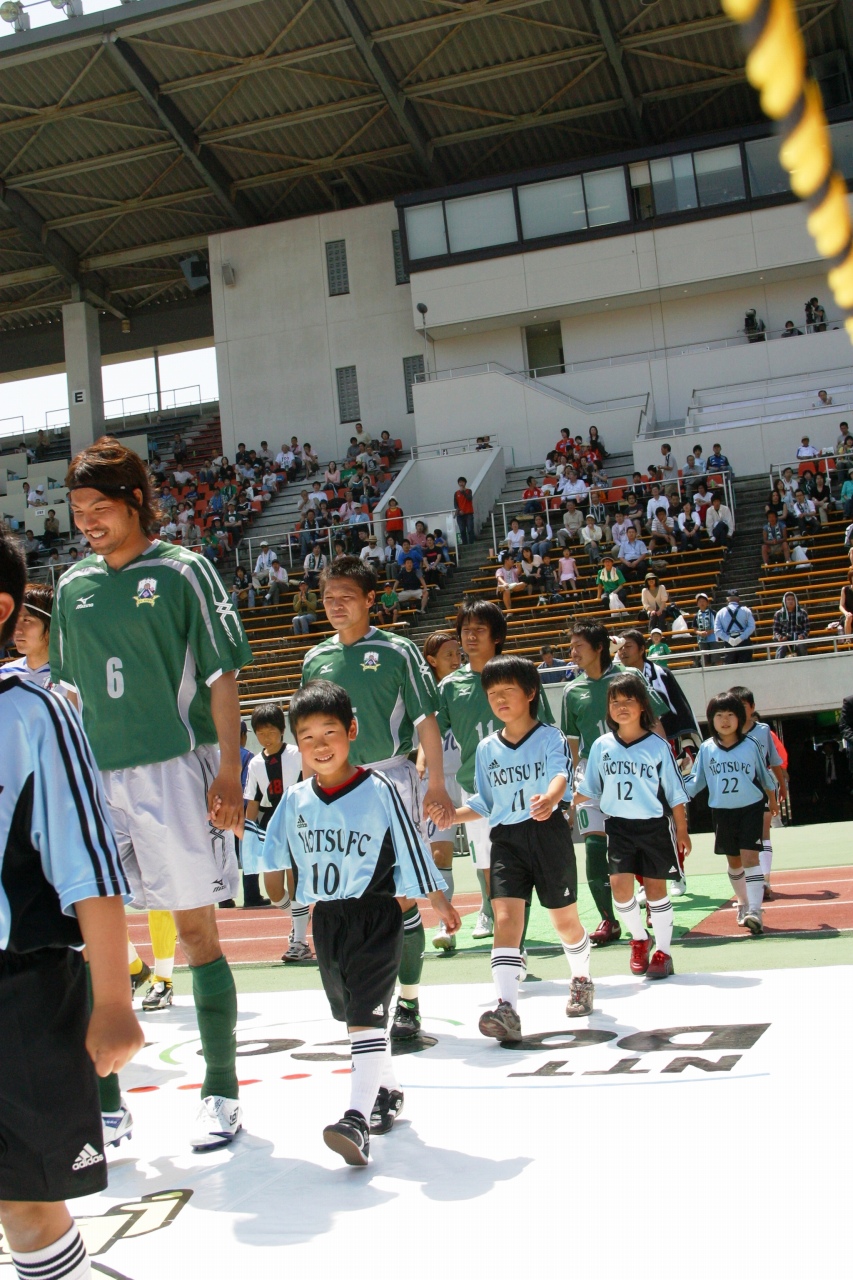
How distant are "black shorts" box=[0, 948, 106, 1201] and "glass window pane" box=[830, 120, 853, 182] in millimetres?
28769

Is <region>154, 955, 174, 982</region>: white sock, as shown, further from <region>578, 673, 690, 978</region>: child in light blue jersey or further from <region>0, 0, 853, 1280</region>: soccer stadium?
<region>578, 673, 690, 978</region>: child in light blue jersey

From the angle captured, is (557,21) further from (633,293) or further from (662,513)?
(662,513)

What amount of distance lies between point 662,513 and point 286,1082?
729 inches

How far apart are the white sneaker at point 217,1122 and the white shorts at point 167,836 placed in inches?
25.8

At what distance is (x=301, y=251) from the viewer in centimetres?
3394

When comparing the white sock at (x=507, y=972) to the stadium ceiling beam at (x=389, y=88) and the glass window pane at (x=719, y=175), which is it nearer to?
the stadium ceiling beam at (x=389, y=88)

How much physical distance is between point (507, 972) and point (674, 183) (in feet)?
90.0

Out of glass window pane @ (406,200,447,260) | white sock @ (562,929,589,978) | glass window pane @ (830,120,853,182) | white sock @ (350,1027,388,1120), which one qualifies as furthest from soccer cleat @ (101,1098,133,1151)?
glass window pane @ (406,200,447,260)

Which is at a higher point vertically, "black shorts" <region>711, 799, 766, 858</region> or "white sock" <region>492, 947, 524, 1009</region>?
"black shorts" <region>711, 799, 766, 858</region>

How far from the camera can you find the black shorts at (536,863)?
5.42 metres

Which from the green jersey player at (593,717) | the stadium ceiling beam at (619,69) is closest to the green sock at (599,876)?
the green jersey player at (593,717)

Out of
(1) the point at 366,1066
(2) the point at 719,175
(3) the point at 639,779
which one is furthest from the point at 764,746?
(2) the point at 719,175

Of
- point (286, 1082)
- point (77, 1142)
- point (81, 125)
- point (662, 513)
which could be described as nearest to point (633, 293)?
point (662, 513)

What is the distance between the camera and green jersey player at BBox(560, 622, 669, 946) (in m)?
7.55
